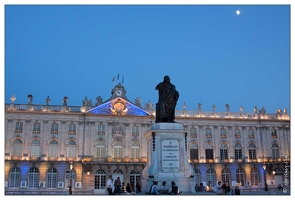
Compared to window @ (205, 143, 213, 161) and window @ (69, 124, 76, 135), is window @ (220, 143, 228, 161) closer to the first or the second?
window @ (205, 143, 213, 161)

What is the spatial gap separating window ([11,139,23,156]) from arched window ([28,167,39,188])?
2411mm

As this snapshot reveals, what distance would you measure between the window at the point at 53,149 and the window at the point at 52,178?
5.34 feet

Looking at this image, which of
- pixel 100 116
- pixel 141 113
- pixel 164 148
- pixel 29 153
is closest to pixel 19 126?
pixel 29 153

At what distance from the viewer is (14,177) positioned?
39062mm

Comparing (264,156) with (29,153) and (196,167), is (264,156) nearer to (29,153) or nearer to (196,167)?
(196,167)

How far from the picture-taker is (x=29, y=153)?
4031 cm

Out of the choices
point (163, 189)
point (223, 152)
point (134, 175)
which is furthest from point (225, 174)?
point (163, 189)

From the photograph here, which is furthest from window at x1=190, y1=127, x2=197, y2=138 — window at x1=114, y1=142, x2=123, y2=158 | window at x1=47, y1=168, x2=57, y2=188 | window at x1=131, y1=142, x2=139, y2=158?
window at x1=47, y1=168, x2=57, y2=188

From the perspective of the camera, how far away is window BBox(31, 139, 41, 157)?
40500 mm

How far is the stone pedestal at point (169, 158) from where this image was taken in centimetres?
1276

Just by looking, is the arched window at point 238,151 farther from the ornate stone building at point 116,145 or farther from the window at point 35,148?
the window at point 35,148

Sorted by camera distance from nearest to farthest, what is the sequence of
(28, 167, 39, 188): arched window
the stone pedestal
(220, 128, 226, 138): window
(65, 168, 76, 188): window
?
the stone pedestal → (28, 167, 39, 188): arched window → (65, 168, 76, 188): window → (220, 128, 226, 138): window

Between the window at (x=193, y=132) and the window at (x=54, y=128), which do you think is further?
the window at (x=193, y=132)

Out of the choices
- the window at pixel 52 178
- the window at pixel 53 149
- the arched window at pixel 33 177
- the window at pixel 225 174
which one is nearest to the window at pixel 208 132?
the window at pixel 225 174
